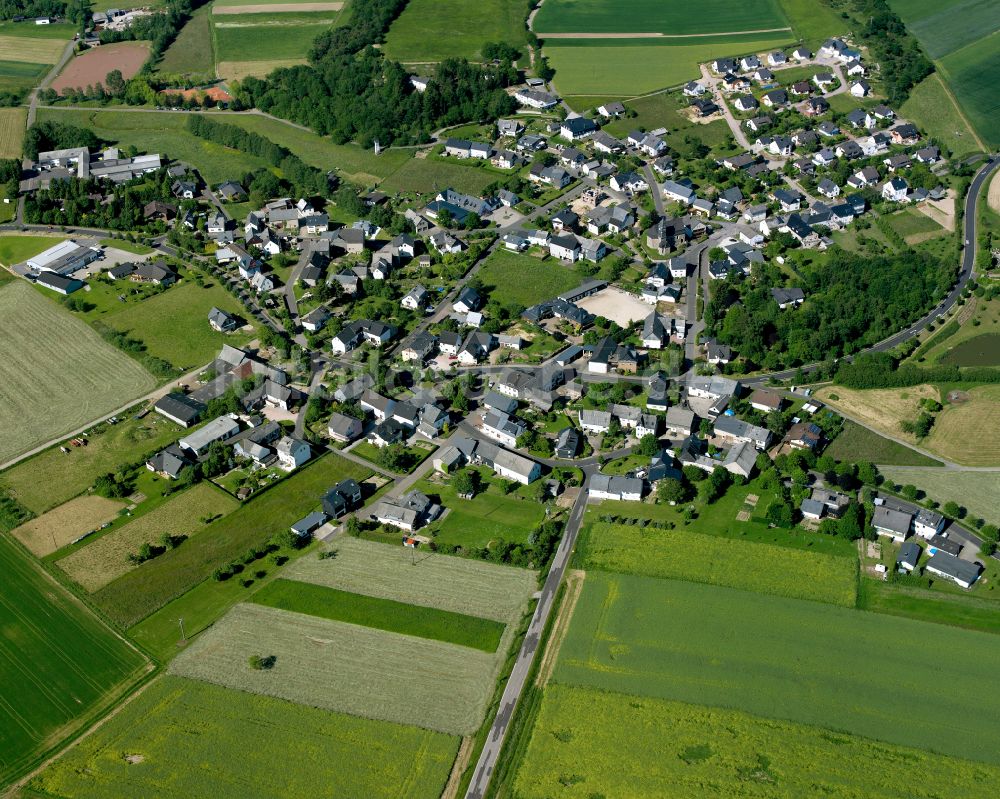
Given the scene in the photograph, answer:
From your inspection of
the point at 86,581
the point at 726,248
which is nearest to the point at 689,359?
the point at 726,248

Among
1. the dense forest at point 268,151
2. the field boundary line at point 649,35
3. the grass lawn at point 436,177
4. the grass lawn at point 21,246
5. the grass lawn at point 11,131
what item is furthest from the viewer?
the field boundary line at point 649,35

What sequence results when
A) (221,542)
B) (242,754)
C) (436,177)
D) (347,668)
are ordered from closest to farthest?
(242,754) < (347,668) < (221,542) < (436,177)

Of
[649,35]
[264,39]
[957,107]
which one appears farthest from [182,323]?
[957,107]

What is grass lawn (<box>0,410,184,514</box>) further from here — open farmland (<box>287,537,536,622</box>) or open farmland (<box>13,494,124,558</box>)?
open farmland (<box>287,537,536,622</box>)

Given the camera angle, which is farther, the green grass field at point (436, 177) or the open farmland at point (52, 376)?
the green grass field at point (436, 177)

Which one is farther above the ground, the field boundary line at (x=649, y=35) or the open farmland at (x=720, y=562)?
the field boundary line at (x=649, y=35)

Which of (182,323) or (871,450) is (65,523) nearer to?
(182,323)

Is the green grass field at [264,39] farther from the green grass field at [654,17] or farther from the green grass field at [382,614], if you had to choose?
the green grass field at [382,614]

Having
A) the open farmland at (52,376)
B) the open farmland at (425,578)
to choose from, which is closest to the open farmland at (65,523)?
Answer: the open farmland at (52,376)
